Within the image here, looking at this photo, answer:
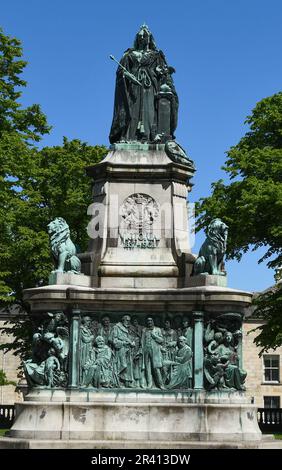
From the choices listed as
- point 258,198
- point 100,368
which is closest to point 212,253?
point 100,368

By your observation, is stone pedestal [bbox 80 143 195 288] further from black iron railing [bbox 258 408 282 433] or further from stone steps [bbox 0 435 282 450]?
black iron railing [bbox 258 408 282 433]

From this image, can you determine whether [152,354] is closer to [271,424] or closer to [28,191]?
[271,424]

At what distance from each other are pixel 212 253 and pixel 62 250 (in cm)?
289

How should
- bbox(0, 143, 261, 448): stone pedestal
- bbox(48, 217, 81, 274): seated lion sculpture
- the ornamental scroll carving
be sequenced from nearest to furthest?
bbox(0, 143, 261, 448): stone pedestal, bbox(48, 217, 81, 274): seated lion sculpture, the ornamental scroll carving

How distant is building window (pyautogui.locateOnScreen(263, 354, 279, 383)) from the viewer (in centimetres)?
5469

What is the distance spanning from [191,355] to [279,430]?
14026mm

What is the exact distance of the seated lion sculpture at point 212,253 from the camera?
15.5m

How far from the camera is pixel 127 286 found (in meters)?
15.7

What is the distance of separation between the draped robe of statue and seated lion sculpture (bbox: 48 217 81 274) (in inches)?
101

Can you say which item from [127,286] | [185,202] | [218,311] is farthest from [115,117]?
[218,311]

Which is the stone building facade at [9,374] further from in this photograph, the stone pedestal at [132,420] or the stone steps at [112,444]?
the stone steps at [112,444]

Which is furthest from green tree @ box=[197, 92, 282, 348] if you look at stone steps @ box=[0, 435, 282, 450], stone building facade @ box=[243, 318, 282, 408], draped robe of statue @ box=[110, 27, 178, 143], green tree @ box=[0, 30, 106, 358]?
stone building facade @ box=[243, 318, 282, 408]
